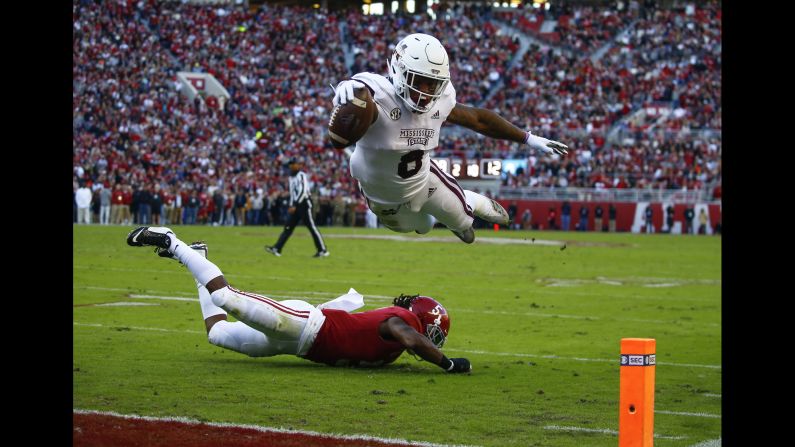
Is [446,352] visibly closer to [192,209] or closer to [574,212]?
[192,209]

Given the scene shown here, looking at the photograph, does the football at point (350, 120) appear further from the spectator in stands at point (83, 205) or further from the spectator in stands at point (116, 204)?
the spectator in stands at point (116, 204)

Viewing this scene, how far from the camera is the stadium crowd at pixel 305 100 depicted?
38.7 meters

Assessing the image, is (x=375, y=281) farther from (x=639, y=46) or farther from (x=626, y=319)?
(x=639, y=46)

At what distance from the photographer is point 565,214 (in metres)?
38.2

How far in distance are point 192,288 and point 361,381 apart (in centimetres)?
730

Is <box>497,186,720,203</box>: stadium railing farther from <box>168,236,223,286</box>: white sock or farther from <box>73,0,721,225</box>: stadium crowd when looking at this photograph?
<box>168,236,223,286</box>: white sock

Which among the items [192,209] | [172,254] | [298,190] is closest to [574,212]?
[192,209]

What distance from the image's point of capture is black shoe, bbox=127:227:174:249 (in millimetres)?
8594

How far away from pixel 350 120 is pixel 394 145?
0.99 m

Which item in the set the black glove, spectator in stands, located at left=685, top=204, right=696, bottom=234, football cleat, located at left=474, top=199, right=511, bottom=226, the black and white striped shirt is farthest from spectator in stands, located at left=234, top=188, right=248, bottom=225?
the black glove

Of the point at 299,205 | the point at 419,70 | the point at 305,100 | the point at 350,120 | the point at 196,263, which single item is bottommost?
the point at 196,263

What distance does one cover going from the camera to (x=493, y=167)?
14.4m
